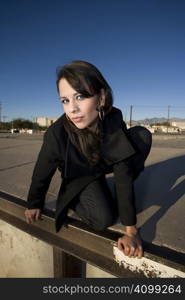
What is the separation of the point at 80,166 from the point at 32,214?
51 cm

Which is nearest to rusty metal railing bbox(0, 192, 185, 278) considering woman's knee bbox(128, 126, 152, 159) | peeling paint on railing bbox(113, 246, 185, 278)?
peeling paint on railing bbox(113, 246, 185, 278)

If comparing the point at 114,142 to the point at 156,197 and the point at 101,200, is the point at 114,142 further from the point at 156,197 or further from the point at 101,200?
the point at 156,197

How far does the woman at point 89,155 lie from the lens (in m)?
1.12

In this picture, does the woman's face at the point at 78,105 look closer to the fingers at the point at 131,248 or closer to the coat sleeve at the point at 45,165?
the coat sleeve at the point at 45,165

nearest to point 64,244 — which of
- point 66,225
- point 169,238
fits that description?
point 66,225

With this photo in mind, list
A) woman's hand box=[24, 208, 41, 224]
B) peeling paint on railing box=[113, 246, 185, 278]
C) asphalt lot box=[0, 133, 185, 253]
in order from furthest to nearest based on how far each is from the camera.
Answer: woman's hand box=[24, 208, 41, 224] < asphalt lot box=[0, 133, 185, 253] < peeling paint on railing box=[113, 246, 185, 278]

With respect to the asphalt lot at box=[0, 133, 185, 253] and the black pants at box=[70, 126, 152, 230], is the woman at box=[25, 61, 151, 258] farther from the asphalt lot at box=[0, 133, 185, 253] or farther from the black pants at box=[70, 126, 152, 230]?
the asphalt lot at box=[0, 133, 185, 253]

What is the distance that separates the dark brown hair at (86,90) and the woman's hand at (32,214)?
517 millimetres

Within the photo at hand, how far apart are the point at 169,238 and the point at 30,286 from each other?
871 mm

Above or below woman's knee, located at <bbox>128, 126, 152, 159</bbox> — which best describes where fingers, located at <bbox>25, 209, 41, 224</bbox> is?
below

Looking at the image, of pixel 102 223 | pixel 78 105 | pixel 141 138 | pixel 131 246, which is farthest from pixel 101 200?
pixel 78 105

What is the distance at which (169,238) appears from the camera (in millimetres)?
1203

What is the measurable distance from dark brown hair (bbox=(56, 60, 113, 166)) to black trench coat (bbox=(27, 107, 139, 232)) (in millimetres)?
41

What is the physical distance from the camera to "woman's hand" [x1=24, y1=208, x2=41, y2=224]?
4.62ft
